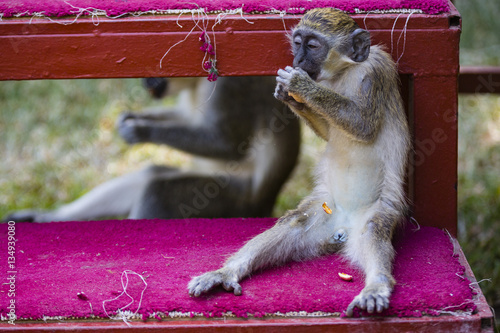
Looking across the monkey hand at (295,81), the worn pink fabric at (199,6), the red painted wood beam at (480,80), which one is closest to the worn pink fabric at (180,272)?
the monkey hand at (295,81)

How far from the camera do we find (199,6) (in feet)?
9.84

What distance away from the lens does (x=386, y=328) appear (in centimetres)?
235

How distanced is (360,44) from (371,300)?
3.79ft

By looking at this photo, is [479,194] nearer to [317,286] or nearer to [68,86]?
[317,286]

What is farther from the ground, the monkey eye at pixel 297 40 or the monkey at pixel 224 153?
the monkey eye at pixel 297 40

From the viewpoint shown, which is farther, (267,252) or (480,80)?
(480,80)

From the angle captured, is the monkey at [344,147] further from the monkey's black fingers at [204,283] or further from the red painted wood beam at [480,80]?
the red painted wood beam at [480,80]

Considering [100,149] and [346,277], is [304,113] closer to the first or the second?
[346,277]

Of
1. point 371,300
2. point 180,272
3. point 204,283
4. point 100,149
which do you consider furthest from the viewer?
point 100,149

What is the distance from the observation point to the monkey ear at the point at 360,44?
287 centimetres

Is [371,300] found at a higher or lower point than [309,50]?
lower

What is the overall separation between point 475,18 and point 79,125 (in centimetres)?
498

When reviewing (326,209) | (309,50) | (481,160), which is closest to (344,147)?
(326,209)

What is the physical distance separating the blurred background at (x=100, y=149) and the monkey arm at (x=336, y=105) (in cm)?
215
